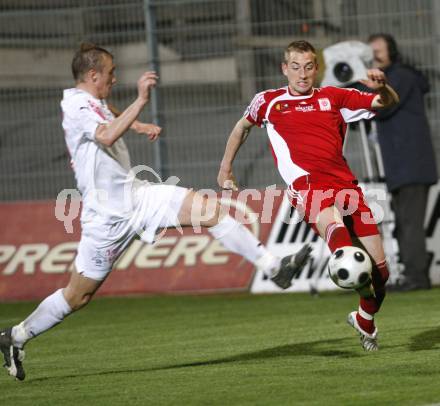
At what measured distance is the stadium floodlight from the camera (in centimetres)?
1252

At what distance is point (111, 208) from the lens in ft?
26.2

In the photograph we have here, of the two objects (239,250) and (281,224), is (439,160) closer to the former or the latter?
(281,224)

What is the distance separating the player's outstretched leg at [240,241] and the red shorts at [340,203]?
667 millimetres

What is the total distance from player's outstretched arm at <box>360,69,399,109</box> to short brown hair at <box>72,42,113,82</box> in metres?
1.71

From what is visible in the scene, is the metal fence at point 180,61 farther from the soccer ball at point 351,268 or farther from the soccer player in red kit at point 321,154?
the soccer ball at point 351,268

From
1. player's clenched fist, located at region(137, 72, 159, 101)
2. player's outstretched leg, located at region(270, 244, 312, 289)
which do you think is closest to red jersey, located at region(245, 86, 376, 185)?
player's outstretched leg, located at region(270, 244, 312, 289)

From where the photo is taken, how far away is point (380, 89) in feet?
26.1

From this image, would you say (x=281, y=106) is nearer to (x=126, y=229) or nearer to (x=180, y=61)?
(x=126, y=229)

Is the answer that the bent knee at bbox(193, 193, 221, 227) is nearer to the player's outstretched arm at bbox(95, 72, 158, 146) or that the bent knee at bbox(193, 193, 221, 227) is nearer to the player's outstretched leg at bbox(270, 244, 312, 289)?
the player's outstretched leg at bbox(270, 244, 312, 289)

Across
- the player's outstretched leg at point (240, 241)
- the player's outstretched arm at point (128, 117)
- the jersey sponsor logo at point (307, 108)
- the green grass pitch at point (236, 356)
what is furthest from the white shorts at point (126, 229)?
the jersey sponsor logo at point (307, 108)

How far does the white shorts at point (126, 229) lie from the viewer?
7.90 metres

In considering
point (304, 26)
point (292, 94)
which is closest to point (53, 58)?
point (304, 26)

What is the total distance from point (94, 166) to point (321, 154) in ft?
5.12

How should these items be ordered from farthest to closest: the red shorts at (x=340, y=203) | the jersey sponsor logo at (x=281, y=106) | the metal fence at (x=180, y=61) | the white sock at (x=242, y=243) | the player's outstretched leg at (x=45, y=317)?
the metal fence at (x=180, y=61) → the jersey sponsor logo at (x=281, y=106) → the red shorts at (x=340, y=203) → the player's outstretched leg at (x=45, y=317) → the white sock at (x=242, y=243)
